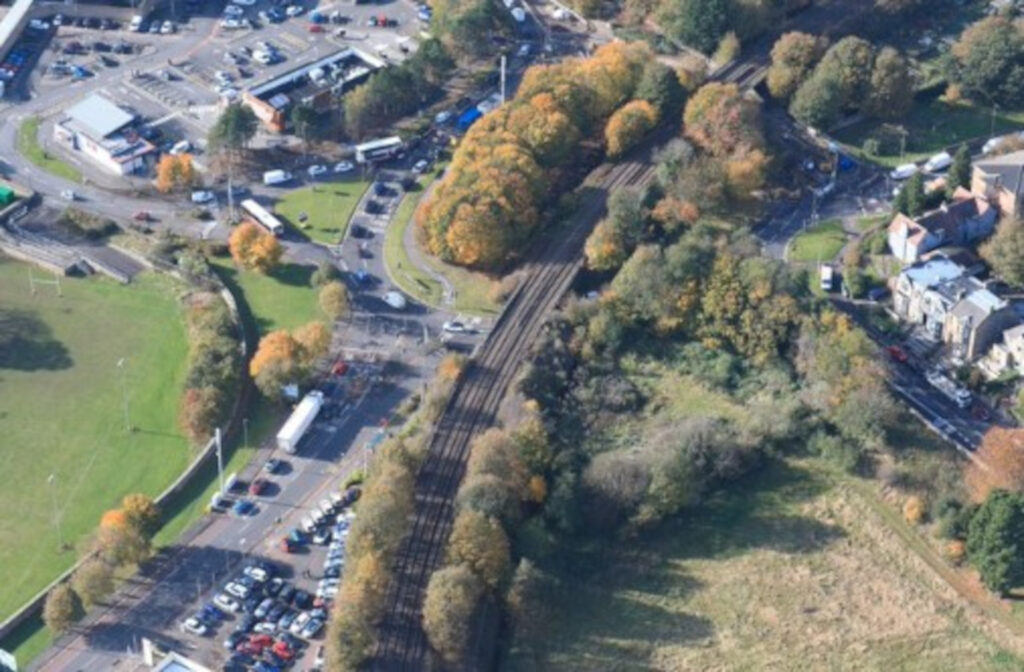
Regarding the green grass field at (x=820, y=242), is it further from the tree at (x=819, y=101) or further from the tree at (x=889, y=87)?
the tree at (x=889, y=87)

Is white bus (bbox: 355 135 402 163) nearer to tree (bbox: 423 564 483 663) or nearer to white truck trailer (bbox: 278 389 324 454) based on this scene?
white truck trailer (bbox: 278 389 324 454)

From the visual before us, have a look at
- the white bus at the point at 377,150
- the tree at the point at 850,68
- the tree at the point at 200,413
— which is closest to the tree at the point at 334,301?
the tree at the point at 200,413

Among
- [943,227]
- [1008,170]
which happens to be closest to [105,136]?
[943,227]

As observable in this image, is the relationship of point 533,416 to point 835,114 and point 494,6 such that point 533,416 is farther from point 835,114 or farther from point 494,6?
point 494,6

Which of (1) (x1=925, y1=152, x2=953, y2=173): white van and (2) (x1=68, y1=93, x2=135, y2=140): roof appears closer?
(1) (x1=925, y1=152, x2=953, y2=173): white van

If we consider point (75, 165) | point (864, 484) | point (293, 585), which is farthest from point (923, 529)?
point (75, 165)

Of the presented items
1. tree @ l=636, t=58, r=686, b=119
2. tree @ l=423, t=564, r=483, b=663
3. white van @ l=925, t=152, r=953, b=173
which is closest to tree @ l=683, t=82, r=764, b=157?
tree @ l=636, t=58, r=686, b=119

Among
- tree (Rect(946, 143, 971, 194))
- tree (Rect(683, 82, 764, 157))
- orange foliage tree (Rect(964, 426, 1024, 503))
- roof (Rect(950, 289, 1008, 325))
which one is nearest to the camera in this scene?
orange foliage tree (Rect(964, 426, 1024, 503))
